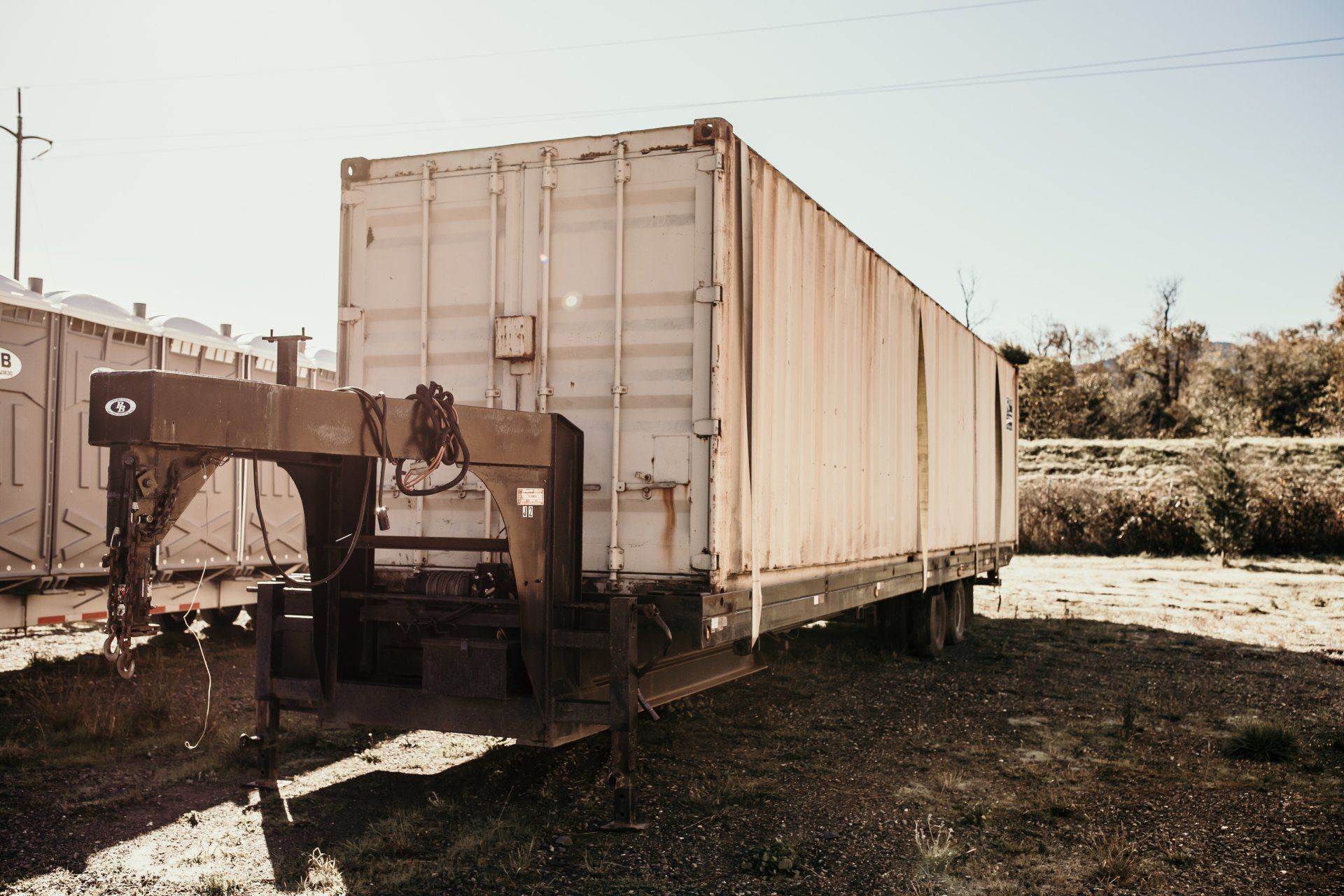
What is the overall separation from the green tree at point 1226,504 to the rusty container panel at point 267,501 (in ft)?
64.5

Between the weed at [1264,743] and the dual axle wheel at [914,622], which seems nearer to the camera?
the weed at [1264,743]

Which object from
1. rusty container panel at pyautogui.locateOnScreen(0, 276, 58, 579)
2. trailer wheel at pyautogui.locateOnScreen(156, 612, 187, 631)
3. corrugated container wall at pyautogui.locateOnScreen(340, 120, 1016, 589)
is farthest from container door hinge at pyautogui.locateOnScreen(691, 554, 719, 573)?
trailer wheel at pyautogui.locateOnScreen(156, 612, 187, 631)

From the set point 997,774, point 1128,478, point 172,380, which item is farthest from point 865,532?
point 1128,478

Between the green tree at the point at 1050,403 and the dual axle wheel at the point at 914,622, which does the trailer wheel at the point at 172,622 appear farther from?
the green tree at the point at 1050,403

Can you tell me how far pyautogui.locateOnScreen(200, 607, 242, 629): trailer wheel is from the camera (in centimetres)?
1104

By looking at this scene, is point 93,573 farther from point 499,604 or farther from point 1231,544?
point 1231,544

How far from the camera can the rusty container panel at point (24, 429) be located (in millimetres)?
7777

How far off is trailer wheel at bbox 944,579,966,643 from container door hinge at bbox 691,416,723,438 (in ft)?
23.4

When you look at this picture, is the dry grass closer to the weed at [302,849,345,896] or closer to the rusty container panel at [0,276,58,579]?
the rusty container panel at [0,276,58,579]

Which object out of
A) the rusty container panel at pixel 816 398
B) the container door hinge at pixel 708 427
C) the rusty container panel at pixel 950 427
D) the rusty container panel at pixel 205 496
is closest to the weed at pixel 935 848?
the rusty container panel at pixel 816 398

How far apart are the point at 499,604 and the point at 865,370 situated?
3592 mm

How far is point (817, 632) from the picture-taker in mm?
12367

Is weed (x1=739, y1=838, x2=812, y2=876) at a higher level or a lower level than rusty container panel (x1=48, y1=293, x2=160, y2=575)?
lower

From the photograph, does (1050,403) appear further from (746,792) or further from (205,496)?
(746,792)
